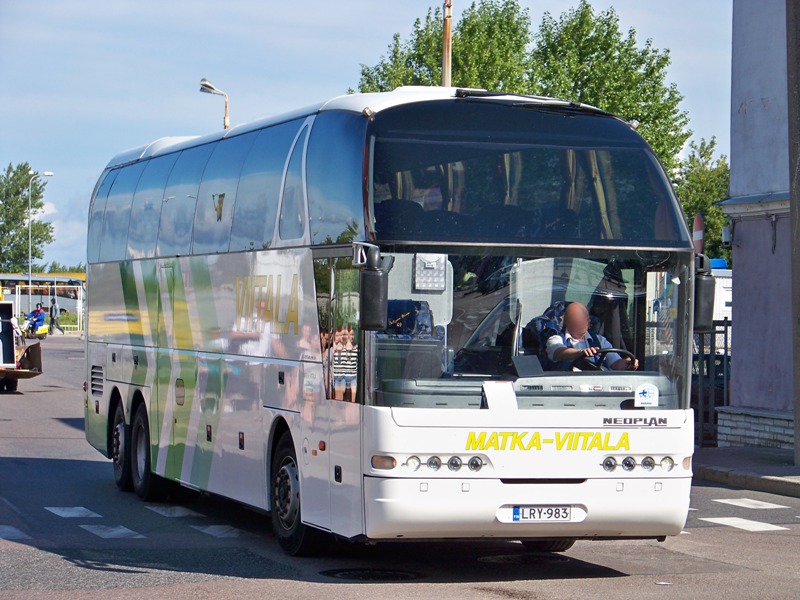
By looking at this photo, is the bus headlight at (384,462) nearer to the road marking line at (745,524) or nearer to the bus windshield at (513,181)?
the bus windshield at (513,181)

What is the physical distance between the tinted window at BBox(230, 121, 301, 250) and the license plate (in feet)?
11.2

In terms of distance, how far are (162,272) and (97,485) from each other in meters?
3.19

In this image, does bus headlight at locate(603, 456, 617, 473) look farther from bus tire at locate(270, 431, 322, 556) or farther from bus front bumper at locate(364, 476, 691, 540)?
bus tire at locate(270, 431, 322, 556)

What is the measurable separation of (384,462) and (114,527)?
4.43 metres

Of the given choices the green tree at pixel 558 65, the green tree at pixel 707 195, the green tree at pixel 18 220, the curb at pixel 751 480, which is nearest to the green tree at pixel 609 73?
the green tree at pixel 558 65

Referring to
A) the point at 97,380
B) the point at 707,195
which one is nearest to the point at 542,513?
the point at 97,380

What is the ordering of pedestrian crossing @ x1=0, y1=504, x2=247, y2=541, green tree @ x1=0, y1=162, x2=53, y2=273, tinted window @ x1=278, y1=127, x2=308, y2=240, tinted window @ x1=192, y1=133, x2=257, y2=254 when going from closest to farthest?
tinted window @ x1=278, y1=127, x2=308, y2=240
pedestrian crossing @ x1=0, y1=504, x2=247, y2=541
tinted window @ x1=192, y1=133, x2=257, y2=254
green tree @ x1=0, y1=162, x2=53, y2=273

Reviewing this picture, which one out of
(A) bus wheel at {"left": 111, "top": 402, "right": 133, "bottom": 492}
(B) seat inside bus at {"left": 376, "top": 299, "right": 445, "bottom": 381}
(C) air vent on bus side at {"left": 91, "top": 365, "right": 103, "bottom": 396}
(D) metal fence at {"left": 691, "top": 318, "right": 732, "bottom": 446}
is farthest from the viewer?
(D) metal fence at {"left": 691, "top": 318, "right": 732, "bottom": 446}

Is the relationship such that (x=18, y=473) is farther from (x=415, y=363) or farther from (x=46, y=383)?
(x=46, y=383)

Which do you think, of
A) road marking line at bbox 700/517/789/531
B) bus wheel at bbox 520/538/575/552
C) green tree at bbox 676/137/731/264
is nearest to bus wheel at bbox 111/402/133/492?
bus wheel at bbox 520/538/575/552

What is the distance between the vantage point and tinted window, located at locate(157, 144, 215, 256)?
554 inches

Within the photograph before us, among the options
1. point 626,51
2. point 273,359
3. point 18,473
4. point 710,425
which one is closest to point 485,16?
point 626,51

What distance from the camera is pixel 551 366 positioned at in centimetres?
977

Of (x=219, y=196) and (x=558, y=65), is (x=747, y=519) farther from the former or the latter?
(x=558, y=65)
